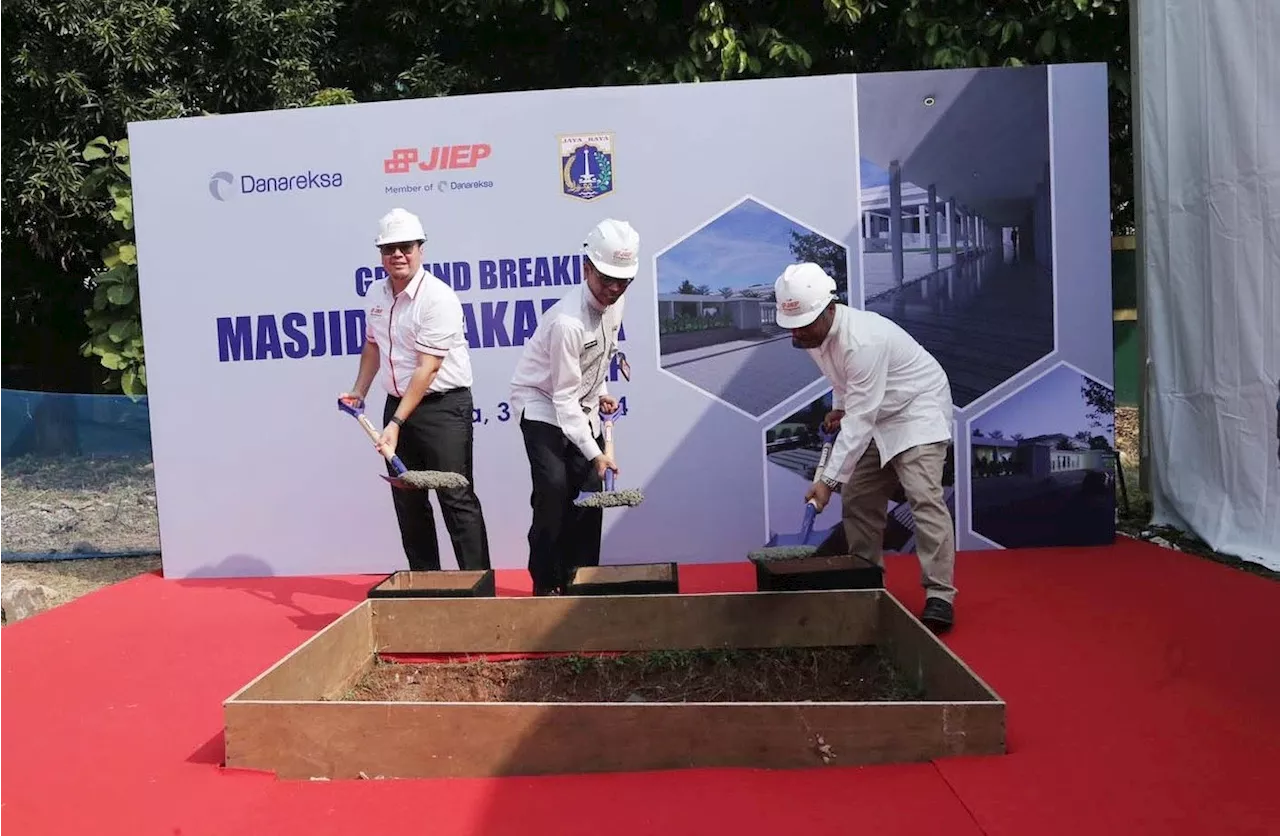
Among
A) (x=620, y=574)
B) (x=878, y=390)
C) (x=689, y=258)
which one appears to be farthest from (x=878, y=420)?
(x=689, y=258)

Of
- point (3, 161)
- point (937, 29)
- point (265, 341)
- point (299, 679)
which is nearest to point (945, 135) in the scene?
point (937, 29)

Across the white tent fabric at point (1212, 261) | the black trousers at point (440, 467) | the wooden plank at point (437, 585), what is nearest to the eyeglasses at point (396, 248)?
the black trousers at point (440, 467)

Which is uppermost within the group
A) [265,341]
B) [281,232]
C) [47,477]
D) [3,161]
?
[3,161]

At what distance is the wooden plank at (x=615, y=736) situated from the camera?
2523mm

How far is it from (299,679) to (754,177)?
10.4ft

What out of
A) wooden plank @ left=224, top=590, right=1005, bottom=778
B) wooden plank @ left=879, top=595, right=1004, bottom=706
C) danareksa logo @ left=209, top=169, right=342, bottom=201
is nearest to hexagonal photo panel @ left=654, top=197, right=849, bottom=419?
danareksa logo @ left=209, top=169, right=342, bottom=201

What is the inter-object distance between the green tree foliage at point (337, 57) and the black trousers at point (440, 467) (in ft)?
12.0

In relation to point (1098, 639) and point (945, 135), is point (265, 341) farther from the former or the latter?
point (1098, 639)

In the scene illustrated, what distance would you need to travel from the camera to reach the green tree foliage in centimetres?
704

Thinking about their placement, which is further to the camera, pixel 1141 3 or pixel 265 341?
pixel 1141 3

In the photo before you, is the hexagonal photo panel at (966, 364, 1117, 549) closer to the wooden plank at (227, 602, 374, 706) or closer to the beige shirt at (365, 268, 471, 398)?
the beige shirt at (365, 268, 471, 398)

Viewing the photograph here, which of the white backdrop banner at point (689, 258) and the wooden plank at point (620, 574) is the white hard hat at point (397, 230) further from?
the wooden plank at point (620, 574)

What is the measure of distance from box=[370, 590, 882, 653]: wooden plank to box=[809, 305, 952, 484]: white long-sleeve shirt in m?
0.54

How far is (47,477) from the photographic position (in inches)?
233
